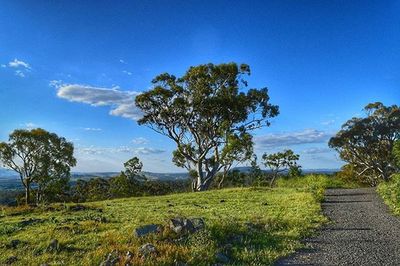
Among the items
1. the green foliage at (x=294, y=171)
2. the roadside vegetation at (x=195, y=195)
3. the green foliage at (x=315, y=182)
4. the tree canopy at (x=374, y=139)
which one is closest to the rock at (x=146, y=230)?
the roadside vegetation at (x=195, y=195)

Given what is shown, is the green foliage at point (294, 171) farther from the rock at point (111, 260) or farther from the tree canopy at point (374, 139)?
the rock at point (111, 260)

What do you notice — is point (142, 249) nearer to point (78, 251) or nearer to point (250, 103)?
point (78, 251)

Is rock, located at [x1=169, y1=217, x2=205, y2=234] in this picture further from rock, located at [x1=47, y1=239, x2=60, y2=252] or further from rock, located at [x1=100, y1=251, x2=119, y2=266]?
rock, located at [x1=47, y1=239, x2=60, y2=252]

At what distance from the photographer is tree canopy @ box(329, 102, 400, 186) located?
4857 centimetres

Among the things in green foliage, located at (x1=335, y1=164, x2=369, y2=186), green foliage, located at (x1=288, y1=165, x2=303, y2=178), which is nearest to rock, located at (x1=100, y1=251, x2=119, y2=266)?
green foliage, located at (x1=288, y1=165, x2=303, y2=178)

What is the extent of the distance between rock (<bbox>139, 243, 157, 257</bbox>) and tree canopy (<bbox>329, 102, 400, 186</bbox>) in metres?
44.7

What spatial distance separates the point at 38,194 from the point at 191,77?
26477mm

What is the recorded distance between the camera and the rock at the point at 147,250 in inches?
327

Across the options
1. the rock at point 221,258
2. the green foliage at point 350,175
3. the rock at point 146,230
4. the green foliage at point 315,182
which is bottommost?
the rock at point 221,258

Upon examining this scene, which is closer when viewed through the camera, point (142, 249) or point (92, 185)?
point (142, 249)

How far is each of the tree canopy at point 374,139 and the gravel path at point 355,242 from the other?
35891mm

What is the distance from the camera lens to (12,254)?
9.18m

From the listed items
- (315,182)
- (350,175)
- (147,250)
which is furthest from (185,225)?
(350,175)

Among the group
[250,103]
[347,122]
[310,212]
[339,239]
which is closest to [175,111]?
[250,103]
